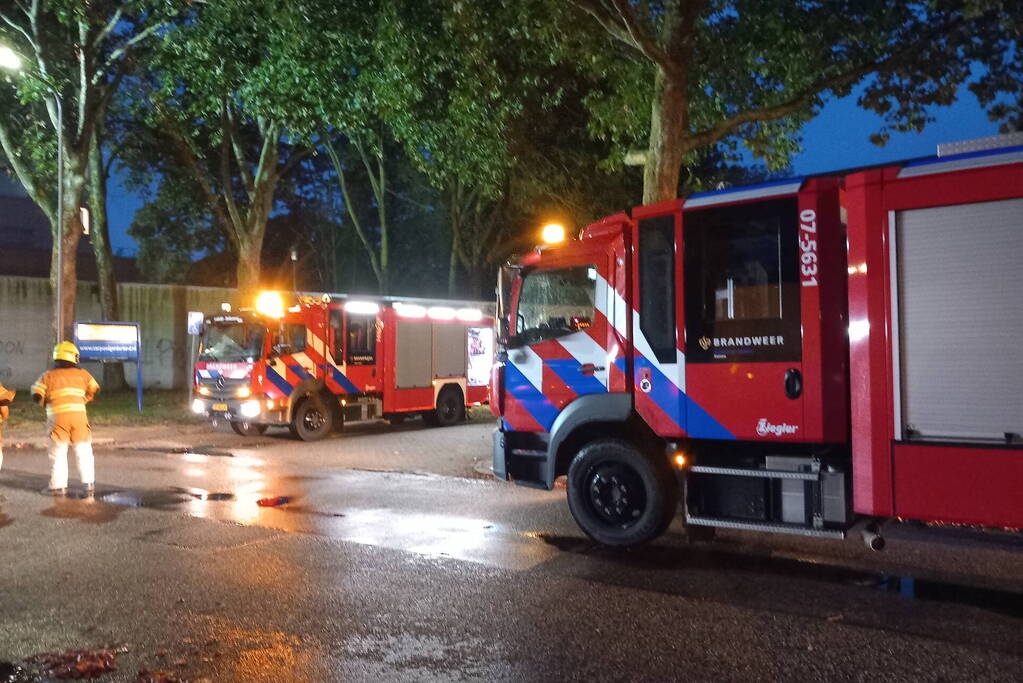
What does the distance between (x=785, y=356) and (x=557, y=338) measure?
220cm

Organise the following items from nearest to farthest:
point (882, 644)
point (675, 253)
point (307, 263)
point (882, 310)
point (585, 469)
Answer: point (882, 644), point (882, 310), point (675, 253), point (585, 469), point (307, 263)

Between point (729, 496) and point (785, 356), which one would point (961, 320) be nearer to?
point (785, 356)

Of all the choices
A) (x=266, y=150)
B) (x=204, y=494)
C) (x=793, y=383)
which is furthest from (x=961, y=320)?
(x=266, y=150)

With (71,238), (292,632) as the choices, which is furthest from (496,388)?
(71,238)

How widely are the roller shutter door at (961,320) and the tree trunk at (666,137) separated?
6018 mm

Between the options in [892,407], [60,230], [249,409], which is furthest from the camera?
[60,230]

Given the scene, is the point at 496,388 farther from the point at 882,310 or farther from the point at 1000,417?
the point at 1000,417

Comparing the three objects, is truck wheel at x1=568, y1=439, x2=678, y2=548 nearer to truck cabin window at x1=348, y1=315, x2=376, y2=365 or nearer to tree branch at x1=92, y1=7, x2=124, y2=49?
truck cabin window at x1=348, y1=315, x2=376, y2=365

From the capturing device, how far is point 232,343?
16.3 meters

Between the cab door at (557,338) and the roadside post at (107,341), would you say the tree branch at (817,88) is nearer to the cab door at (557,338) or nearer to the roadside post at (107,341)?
the cab door at (557,338)

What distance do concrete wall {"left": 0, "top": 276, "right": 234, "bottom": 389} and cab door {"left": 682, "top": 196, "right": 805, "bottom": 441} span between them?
24116mm

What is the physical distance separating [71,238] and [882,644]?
19.3 metres

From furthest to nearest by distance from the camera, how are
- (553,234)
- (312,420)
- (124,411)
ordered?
(124,411)
(312,420)
(553,234)

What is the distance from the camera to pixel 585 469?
25.1ft
